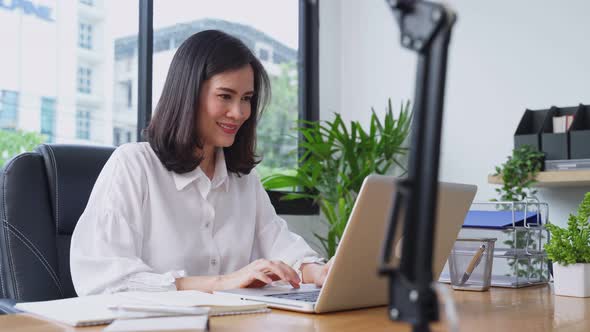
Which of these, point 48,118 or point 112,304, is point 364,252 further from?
point 48,118

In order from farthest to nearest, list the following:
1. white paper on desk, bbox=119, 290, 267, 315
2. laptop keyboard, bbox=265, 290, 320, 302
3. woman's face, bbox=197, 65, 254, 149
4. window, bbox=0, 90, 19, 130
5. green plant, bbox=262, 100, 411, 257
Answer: green plant, bbox=262, 100, 411, 257 < window, bbox=0, 90, 19, 130 < woman's face, bbox=197, 65, 254, 149 < laptop keyboard, bbox=265, 290, 320, 302 < white paper on desk, bbox=119, 290, 267, 315

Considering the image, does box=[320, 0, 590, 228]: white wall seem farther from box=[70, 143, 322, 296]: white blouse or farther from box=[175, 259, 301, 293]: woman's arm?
box=[175, 259, 301, 293]: woman's arm

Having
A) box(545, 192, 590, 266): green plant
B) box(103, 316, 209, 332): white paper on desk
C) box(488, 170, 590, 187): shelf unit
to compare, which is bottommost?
box(103, 316, 209, 332): white paper on desk

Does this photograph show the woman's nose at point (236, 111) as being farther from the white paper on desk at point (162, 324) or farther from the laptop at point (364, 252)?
the white paper on desk at point (162, 324)

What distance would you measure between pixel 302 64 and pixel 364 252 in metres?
2.85

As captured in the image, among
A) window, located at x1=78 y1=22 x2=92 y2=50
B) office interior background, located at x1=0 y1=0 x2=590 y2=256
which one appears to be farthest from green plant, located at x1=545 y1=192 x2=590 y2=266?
window, located at x1=78 y1=22 x2=92 y2=50

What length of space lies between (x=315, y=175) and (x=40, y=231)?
1828 millimetres

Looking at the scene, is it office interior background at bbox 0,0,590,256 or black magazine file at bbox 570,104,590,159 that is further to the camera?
black magazine file at bbox 570,104,590,159

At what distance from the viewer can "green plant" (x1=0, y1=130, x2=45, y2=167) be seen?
2.47 metres

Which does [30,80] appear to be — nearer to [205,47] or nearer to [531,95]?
[205,47]

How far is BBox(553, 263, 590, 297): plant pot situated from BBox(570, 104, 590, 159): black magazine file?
55.8 inches

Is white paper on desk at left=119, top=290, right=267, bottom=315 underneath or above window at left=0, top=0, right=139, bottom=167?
underneath

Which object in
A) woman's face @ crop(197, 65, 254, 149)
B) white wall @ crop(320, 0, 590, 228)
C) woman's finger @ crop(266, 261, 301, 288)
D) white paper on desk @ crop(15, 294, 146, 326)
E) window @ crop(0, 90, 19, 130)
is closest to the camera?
white paper on desk @ crop(15, 294, 146, 326)

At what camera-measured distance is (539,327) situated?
1.03 m
